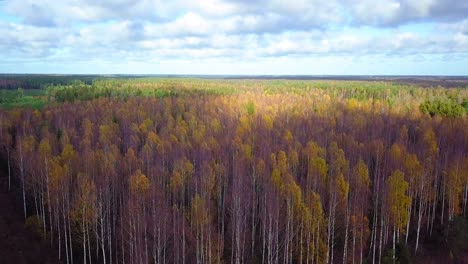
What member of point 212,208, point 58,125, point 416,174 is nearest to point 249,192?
point 212,208

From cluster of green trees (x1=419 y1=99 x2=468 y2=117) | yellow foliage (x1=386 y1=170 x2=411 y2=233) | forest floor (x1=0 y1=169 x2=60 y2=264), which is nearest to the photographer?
forest floor (x1=0 y1=169 x2=60 y2=264)

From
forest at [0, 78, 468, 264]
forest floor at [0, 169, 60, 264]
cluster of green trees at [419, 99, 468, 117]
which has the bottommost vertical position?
forest floor at [0, 169, 60, 264]

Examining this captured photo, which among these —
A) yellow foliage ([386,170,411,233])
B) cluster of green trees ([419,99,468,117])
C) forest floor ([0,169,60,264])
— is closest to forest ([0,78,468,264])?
yellow foliage ([386,170,411,233])

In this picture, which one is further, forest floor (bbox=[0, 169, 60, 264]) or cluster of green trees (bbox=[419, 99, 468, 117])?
cluster of green trees (bbox=[419, 99, 468, 117])

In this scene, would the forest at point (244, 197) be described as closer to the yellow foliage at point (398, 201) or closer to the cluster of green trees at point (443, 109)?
the yellow foliage at point (398, 201)

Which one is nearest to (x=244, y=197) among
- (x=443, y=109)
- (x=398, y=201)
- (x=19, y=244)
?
(x=398, y=201)

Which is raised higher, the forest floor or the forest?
the forest

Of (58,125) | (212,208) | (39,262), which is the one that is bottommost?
(39,262)

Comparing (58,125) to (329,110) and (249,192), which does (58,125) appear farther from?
(329,110)

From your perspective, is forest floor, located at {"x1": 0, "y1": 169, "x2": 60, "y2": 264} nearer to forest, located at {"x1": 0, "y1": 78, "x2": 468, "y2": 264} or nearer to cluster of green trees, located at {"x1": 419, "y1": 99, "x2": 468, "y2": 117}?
forest, located at {"x1": 0, "y1": 78, "x2": 468, "y2": 264}
